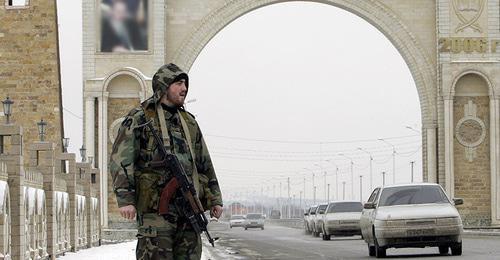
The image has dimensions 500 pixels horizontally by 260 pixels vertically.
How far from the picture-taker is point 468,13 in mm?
54125

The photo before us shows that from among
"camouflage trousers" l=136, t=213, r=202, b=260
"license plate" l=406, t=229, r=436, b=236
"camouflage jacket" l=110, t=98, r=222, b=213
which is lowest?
"license plate" l=406, t=229, r=436, b=236

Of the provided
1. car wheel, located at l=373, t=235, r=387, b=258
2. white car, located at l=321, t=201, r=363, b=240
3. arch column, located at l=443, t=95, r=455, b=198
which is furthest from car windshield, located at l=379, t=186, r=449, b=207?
arch column, located at l=443, t=95, r=455, b=198

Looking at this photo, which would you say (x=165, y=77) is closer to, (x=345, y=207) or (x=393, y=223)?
(x=393, y=223)

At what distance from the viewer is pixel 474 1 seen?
54.2m

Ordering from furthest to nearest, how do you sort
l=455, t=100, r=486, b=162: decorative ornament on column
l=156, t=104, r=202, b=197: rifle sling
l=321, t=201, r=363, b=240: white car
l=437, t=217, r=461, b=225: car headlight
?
l=455, t=100, r=486, b=162: decorative ornament on column
l=321, t=201, r=363, b=240: white car
l=437, t=217, r=461, b=225: car headlight
l=156, t=104, r=202, b=197: rifle sling

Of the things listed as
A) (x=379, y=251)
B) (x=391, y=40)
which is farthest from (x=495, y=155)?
(x=379, y=251)

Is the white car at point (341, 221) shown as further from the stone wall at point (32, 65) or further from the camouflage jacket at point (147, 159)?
the camouflage jacket at point (147, 159)

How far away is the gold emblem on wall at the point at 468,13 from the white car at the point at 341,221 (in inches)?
A: 663

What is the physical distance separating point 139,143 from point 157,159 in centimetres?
20

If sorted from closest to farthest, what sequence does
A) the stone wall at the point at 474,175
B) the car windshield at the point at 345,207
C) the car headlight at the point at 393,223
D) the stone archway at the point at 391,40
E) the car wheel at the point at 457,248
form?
the car headlight at the point at 393,223 → the car wheel at the point at 457,248 → the car windshield at the point at 345,207 → the stone wall at the point at 474,175 → the stone archway at the point at 391,40

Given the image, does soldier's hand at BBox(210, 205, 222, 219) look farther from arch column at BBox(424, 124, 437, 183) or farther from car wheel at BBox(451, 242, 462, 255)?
arch column at BBox(424, 124, 437, 183)

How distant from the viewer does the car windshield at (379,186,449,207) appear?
74.7 ft

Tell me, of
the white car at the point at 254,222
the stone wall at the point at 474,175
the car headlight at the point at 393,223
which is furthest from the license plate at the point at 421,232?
the white car at the point at 254,222

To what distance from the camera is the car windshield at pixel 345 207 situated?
3950 cm
